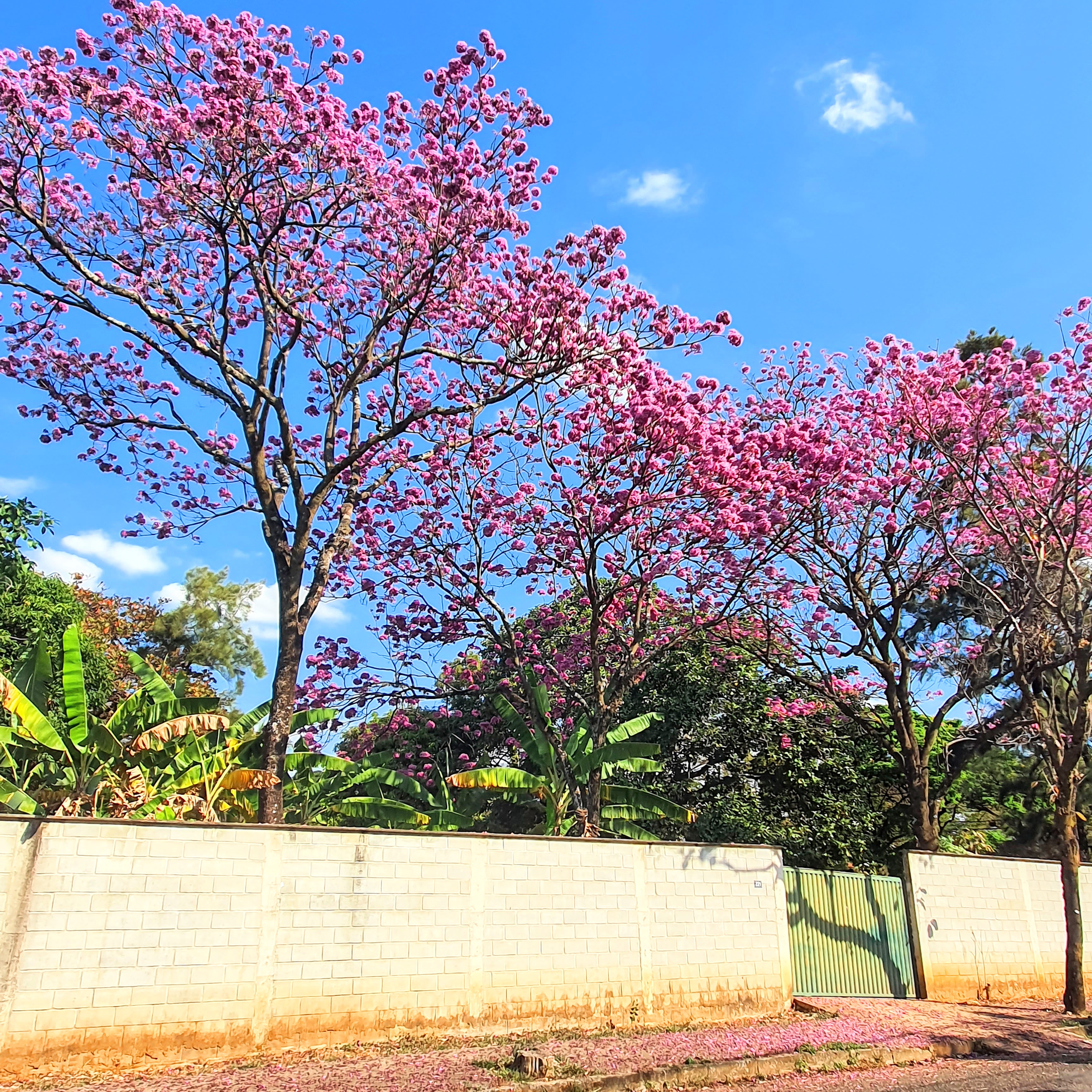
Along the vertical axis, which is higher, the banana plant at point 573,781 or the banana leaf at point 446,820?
the banana plant at point 573,781

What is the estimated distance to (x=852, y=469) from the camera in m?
13.5

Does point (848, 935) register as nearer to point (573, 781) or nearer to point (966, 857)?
point (966, 857)

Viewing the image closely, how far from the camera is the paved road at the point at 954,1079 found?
7.48m

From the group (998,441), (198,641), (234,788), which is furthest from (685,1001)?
(198,641)

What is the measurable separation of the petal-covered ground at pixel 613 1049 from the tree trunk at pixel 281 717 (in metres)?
2.87

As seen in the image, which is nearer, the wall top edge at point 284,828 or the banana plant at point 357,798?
the wall top edge at point 284,828

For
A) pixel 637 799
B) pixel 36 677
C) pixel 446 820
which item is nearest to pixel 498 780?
pixel 446 820

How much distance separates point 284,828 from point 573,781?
6.22m

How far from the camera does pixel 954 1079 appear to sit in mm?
8008

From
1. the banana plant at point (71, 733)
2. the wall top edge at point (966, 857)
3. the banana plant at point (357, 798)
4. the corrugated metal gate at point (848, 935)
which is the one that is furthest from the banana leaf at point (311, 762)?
the wall top edge at point (966, 857)

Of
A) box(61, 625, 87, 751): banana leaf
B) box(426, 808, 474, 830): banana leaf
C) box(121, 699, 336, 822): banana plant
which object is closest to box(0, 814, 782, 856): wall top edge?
box(121, 699, 336, 822): banana plant

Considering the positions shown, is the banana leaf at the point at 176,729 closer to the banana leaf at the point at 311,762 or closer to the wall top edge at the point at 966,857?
the banana leaf at the point at 311,762

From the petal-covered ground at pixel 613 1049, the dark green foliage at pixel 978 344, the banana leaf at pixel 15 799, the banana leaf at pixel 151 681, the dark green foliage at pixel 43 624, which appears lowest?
the petal-covered ground at pixel 613 1049

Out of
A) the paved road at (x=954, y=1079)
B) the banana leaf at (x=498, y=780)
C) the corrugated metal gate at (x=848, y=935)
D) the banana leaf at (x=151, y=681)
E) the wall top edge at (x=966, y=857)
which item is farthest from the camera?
the wall top edge at (x=966, y=857)
